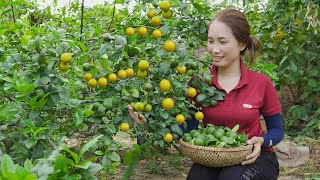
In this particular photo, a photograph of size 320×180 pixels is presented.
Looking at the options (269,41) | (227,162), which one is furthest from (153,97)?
(269,41)

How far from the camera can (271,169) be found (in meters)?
2.95

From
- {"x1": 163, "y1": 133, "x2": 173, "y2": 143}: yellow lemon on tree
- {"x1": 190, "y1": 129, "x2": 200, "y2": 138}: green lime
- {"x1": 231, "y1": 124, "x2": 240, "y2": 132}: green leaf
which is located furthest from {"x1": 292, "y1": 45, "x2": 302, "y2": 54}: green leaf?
{"x1": 163, "y1": 133, "x2": 173, "y2": 143}: yellow lemon on tree

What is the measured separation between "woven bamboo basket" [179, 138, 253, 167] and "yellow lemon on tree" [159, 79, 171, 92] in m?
0.32

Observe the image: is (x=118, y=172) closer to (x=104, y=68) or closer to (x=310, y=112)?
(x=104, y=68)

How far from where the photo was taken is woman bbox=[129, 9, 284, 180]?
2939mm

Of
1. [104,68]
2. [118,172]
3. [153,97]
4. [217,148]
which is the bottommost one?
[118,172]

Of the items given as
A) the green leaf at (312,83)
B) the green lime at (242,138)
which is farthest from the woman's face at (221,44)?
the green leaf at (312,83)

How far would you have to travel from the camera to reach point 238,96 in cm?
303

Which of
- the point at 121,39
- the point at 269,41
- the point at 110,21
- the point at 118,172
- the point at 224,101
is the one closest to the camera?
the point at 121,39

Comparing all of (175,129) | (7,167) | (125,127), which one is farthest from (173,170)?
(7,167)

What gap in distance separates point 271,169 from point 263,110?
0.35 meters

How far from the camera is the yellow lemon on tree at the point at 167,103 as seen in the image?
2752mm

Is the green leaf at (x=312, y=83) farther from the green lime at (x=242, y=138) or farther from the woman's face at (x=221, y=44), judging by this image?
the green lime at (x=242, y=138)

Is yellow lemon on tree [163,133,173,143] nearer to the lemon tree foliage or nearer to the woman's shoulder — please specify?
the lemon tree foliage
